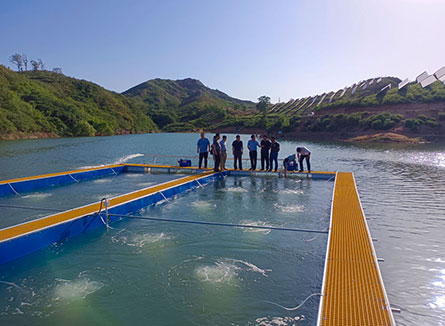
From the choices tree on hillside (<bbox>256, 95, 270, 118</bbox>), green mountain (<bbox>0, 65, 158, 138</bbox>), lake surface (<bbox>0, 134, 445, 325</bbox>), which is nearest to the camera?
lake surface (<bbox>0, 134, 445, 325</bbox>)

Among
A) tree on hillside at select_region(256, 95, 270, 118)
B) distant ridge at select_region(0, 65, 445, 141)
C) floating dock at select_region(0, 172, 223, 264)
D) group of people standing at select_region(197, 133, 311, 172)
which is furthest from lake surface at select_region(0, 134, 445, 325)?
tree on hillside at select_region(256, 95, 270, 118)

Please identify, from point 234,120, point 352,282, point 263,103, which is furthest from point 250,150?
point 263,103

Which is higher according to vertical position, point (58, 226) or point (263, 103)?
point (263, 103)

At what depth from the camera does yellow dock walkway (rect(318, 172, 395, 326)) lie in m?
3.45

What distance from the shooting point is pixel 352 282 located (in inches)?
166

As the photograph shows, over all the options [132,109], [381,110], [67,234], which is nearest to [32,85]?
[132,109]

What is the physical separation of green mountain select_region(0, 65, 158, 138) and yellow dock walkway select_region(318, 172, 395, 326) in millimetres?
55327

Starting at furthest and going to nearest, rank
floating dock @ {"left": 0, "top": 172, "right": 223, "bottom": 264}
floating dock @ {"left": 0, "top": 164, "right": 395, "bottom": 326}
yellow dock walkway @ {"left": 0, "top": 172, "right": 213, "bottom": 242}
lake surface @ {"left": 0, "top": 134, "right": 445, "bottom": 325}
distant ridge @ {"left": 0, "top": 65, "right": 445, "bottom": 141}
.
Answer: distant ridge @ {"left": 0, "top": 65, "right": 445, "bottom": 141}, yellow dock walkway @ {"left": 0, "top": 172, "right": 213, "bottom": 242}, floating dock @ {"left": 0, "top": 172, "right": 223, "bottom": 264}, lake surface @ {"left": 0, "top": 134, "right": 445, "bottom": 325}, floating dock @ {"left": 0, "top": 164, "right": 395, "bottom": 326}

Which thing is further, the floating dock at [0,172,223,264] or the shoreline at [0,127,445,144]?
the shoreline at [0,127,445,144]

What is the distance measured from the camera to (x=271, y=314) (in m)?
4.07

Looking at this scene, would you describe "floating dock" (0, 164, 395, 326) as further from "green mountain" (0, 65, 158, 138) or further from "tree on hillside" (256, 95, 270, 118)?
"tree on hillside" (256, 95, 270, 118)

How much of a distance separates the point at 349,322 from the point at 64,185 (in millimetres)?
11953

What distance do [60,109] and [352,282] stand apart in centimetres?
7327

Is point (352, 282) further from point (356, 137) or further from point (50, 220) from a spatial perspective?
point (356, 137)
